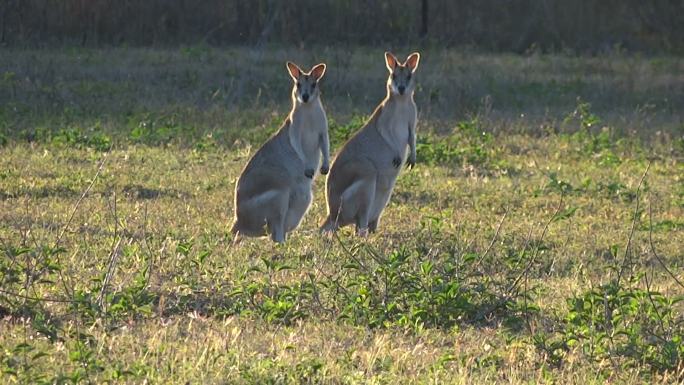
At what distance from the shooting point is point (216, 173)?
11680 millimetres

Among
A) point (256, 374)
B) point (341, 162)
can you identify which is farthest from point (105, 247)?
point (256, 374)

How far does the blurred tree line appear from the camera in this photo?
66.7ft

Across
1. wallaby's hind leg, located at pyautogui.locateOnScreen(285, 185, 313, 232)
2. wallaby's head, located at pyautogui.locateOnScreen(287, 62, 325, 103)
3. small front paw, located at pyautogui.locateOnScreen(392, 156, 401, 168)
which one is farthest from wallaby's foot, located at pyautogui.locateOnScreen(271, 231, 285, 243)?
small front paw, located at pyautogui.locateOnScreen(392, 156, 401, 168)

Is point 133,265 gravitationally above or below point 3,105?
above

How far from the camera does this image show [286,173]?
9.11m

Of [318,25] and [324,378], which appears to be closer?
[324,378]

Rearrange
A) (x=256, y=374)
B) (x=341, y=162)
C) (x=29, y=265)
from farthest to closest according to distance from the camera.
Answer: (x=341, y=162), (x=29, y=265), (x=256, y=374)

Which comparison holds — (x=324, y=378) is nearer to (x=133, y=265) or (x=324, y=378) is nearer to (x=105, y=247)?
(x=133, y=265)

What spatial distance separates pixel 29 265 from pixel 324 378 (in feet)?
6.18

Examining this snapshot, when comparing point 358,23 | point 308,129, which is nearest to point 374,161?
point 308,129

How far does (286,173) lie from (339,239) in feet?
7.53

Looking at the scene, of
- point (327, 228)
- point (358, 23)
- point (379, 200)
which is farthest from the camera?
point (358, 23)

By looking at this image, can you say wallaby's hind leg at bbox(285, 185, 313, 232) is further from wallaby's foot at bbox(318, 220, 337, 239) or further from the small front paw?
the small front paw

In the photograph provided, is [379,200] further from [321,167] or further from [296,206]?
[296,206]
